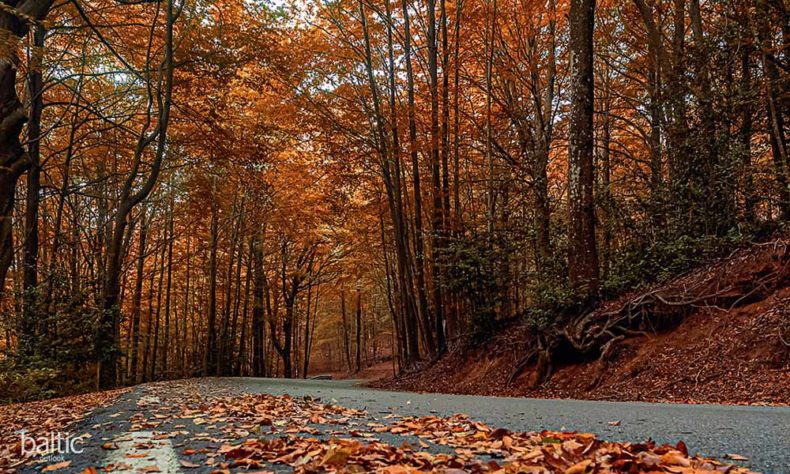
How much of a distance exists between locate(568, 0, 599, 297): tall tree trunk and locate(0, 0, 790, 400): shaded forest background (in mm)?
31

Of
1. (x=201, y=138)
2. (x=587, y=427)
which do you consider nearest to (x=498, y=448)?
(x=587, y=427)

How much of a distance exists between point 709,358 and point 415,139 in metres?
7.04

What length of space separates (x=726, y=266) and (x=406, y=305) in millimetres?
6884

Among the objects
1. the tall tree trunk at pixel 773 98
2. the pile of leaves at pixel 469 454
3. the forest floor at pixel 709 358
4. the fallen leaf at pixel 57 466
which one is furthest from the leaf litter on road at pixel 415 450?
the tall tree trunk at pixel 773 98

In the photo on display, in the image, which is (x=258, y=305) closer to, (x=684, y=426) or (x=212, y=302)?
(x=212, y=302)

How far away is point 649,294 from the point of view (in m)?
6.53

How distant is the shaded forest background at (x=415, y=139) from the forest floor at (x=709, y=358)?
2.35 ft

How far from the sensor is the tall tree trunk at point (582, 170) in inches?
282

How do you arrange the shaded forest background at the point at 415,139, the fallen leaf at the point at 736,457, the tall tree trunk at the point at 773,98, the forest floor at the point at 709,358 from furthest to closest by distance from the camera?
the shaded forest background at the point at 415,139
the tall tree trunk at the point at 773,98
the forest floor at the point at 709,358
the fallen leaf at the point at 736,457

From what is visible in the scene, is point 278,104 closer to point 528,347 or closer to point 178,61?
point 178,61

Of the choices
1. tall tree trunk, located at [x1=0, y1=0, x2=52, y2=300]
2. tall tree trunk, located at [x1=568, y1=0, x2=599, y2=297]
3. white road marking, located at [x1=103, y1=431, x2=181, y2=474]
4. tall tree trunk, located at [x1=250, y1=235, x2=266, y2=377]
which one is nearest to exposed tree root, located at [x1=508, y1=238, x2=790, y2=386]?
tall tree trunk, located at [x1=568, y1=0, x2=599, y2=297]

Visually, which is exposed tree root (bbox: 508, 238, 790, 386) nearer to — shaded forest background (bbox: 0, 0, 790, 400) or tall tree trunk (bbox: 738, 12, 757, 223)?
shaded forest background (bbox: 0, 0, 790, 400)

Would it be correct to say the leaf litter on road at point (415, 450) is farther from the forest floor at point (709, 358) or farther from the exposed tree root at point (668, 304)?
the exposed tree root at point (668, 304)

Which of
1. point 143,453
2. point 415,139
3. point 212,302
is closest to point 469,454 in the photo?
point 143,453
